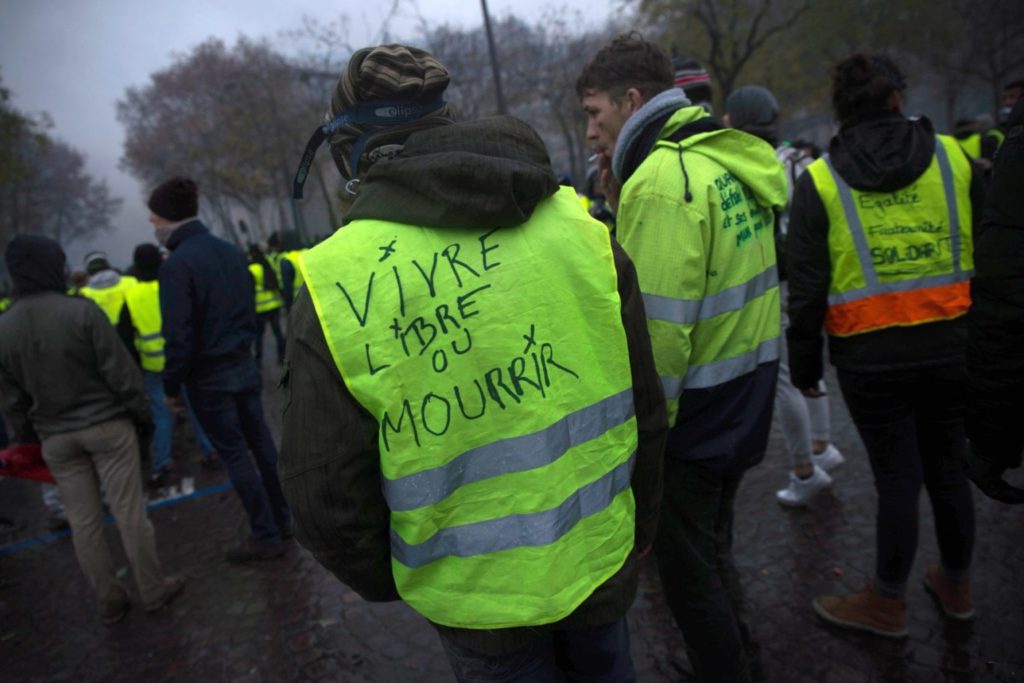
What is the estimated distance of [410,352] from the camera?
128cm

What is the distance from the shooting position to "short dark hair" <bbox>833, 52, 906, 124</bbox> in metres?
2.36

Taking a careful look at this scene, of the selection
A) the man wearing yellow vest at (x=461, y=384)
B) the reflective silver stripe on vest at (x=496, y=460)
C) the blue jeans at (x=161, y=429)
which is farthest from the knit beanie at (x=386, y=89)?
the blue jeans at (x=161, y=429)

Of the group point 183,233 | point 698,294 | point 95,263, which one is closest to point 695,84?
point 698,294

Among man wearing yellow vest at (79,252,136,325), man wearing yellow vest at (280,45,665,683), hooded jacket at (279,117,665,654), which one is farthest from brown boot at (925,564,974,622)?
man wearing yellow vest at (79,252,136,325)

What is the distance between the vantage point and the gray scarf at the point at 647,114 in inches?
85.5

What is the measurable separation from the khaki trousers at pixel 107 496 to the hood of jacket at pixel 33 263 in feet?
2.64

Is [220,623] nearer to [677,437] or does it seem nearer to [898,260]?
[677,437]

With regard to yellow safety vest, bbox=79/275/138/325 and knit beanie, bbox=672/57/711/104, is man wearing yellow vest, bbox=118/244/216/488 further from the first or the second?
knit beanie, bbox=672/57/711/104

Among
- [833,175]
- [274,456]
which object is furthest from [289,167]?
[833,175]

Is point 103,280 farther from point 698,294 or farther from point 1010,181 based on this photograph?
point 1010,181

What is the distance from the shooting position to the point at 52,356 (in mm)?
3379

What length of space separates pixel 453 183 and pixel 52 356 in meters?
3.13

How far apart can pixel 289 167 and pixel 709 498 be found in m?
28.1

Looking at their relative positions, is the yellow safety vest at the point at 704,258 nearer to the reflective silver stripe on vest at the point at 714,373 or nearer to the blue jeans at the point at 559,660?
the reflective silver stripe on vest at the point at 714,373
